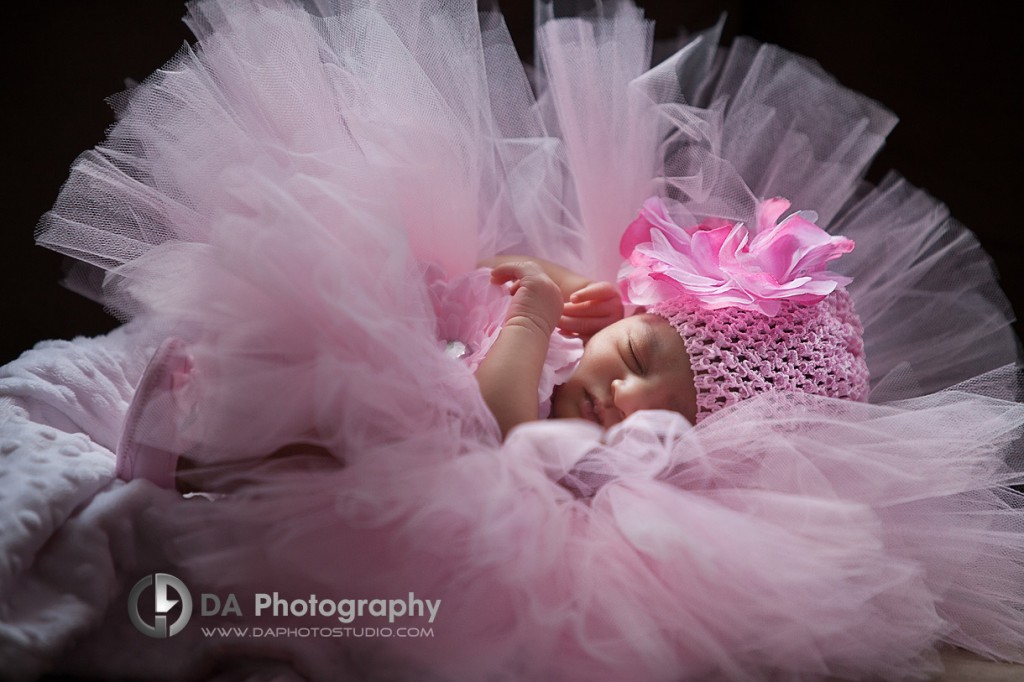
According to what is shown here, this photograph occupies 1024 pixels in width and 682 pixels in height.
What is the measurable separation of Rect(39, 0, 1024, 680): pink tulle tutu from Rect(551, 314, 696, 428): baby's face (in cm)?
5

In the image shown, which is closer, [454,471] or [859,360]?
[454,471]

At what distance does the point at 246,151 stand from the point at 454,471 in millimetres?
420

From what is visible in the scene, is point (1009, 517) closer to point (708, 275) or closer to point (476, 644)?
point (708, 275)

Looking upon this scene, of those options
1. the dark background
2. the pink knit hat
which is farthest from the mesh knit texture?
the dark background

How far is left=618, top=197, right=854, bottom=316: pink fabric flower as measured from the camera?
1.05 m

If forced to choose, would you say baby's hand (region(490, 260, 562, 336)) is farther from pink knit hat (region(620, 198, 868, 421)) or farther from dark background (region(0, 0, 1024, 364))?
dark background (region(0, 0, 1024, 364))

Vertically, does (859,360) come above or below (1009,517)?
above

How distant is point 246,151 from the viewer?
38.7 inches

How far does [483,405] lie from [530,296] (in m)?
0.22

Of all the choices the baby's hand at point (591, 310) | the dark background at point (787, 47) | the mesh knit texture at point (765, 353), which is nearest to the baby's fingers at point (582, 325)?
the baby's hand at point (591, 310)

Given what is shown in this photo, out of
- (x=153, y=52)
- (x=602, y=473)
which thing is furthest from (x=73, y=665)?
(x=153, y=52)

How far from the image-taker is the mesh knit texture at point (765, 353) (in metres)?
1.02

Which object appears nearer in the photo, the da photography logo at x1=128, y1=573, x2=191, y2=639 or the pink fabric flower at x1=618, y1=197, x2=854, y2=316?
the da photography logo at x1=128, y1=573, x2=191, y2=639

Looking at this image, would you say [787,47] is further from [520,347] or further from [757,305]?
[520,347]
